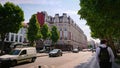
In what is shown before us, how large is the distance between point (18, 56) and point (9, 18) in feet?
64.8

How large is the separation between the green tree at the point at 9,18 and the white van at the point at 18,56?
1516 centimetres

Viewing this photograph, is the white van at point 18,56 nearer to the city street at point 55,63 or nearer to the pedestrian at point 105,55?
the city street at point 55,63

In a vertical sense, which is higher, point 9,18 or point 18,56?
point 9,18

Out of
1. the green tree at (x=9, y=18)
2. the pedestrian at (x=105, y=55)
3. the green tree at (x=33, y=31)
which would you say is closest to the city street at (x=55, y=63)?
the pedestrian at (x=105, y=55)

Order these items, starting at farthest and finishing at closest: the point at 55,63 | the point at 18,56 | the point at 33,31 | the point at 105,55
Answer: the point at 33,31, the point at 55,63, the point at 18,56, the point at 105,55

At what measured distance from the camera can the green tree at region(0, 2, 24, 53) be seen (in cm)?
3825

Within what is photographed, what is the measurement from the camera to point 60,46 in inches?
3814

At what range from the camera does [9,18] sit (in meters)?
38.5

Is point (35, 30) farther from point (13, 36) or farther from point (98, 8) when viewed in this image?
point (98, 8)

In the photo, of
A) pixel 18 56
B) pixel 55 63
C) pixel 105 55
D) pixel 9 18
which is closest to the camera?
pixel 105 55

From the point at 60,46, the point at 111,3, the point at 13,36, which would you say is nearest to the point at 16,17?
the point at 13,36

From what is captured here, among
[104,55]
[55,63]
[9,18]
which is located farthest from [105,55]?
[9,18]

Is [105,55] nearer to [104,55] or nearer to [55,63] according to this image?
[104,55]

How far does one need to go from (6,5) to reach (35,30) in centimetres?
1973
